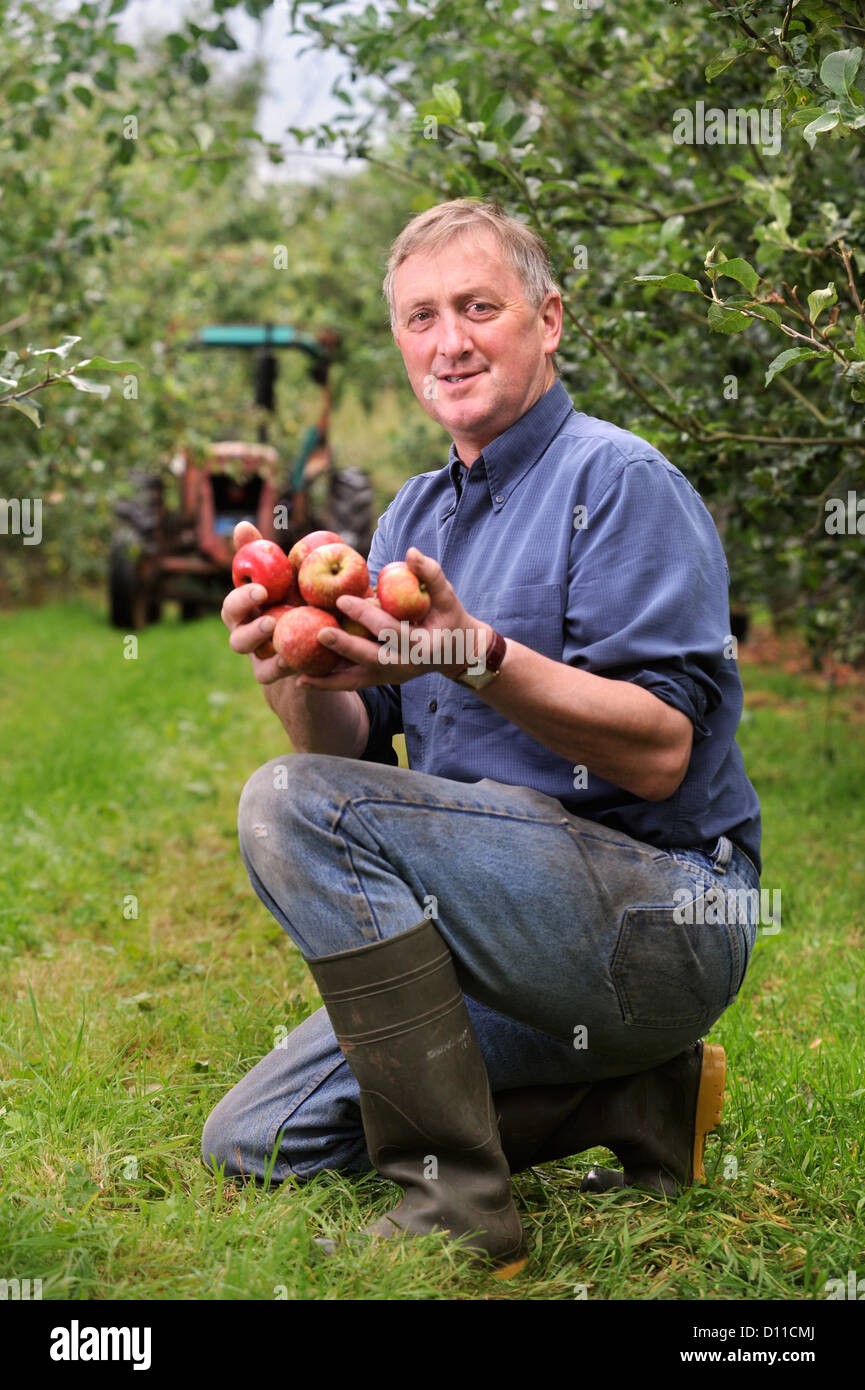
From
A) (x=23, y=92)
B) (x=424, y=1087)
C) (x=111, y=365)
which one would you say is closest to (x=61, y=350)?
(x=111, y=365)

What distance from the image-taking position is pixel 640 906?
1988mm

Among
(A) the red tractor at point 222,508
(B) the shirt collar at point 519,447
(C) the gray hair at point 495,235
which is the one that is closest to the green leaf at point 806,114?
(C) the gray hair at point 495,235

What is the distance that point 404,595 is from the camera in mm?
1775

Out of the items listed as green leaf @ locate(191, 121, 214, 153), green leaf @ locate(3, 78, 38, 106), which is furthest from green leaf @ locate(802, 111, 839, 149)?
green leaf @ locate(3, 78, 38, 106)

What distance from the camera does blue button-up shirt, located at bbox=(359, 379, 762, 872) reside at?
78.7 inches

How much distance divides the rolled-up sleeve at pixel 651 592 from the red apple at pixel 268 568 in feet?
1.46

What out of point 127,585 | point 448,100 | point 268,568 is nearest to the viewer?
point 268,568

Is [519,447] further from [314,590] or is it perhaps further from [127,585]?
[127,585]

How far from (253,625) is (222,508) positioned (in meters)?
9.78

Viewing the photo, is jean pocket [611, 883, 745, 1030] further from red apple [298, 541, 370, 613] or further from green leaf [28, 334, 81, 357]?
green leaf [28, 334, 81, 357]

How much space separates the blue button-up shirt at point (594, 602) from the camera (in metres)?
2.00

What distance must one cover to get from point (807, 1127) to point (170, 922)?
2006 millimetres

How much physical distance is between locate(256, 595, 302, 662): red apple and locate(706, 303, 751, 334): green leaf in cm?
90

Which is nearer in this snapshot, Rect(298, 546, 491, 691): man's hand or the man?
Rect(298, 546, 491, 691): man's hand
